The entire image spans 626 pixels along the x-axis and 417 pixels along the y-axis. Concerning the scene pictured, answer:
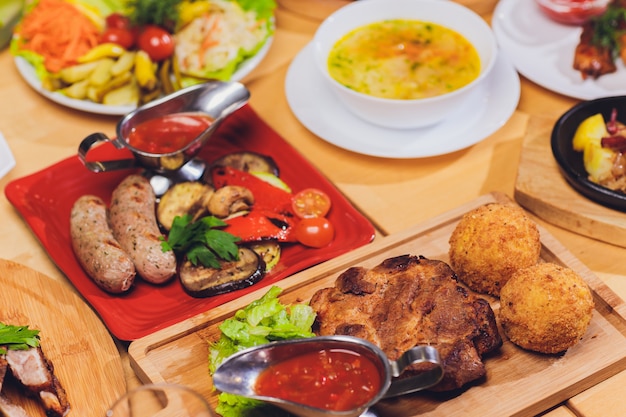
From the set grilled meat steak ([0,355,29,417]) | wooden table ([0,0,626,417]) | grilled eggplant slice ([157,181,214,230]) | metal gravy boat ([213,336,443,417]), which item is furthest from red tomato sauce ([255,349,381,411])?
grilled eggplant slice ([157,181,214,230])

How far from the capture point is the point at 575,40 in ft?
13.4

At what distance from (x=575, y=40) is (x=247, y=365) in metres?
2.84

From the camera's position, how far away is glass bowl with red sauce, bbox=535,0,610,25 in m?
4.11

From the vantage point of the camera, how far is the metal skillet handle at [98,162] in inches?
128

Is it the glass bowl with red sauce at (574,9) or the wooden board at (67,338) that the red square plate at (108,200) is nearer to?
the wooden board at (67,338)

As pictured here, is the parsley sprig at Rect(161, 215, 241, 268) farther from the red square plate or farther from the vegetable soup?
the vegetable soup

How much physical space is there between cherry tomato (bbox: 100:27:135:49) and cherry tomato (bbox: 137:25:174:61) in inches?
4.1

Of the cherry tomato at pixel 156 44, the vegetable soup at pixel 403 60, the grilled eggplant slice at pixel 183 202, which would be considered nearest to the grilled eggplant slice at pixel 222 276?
the grilled eggplant slice at pixel 183 202

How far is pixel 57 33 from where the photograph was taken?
4.16m

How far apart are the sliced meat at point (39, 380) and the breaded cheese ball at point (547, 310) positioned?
1.54 m

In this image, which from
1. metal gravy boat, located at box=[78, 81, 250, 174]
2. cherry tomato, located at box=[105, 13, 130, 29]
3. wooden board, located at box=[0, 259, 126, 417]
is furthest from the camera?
cherry tomato, located at box=[105, 13, 130, 29]

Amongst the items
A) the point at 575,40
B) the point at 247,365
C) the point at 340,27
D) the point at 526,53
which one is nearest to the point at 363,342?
the point at 247,365

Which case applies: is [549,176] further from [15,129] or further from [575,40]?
[15,129]

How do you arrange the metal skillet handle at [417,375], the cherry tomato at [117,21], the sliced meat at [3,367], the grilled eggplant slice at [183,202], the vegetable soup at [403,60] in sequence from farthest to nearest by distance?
1. the cherry tomato at [117,21]
2. the vegetable soup at [403,60]
3. the grilled eggplant slice at [183,202]
4. the sliced meat at [3,367]
5. the metal skillet handle at [417,375]
